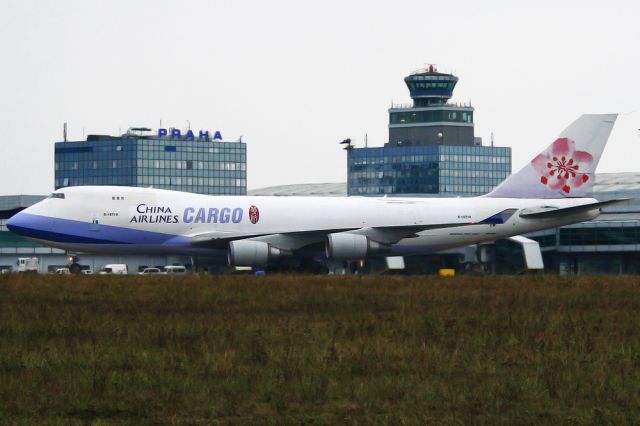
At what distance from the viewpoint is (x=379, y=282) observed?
4656 centimetres

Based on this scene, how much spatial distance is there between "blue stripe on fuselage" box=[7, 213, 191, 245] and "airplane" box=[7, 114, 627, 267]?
0.05 metres

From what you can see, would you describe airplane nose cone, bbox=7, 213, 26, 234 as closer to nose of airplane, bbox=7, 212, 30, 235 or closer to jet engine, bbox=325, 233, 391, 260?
nose of airplane, bbox=7, 212, 30, 235

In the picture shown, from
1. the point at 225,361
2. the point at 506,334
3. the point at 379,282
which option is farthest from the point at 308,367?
the point at 379,282

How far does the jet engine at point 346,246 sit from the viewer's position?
61.5 metres

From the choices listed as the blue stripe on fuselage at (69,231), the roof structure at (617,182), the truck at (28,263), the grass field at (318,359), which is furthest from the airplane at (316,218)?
the roof structure at (617,182)

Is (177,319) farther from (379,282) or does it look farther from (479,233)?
(479,233)

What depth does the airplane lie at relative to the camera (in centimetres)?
6034

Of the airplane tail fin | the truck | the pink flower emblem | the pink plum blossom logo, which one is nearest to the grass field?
the pink plum blossom logo

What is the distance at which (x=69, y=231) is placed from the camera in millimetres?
60031

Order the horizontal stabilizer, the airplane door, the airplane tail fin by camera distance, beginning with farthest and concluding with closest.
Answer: the airplane tail fin, the horizontal stabilizer, the airplane door

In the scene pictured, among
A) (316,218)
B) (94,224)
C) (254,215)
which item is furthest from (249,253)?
(94,224)

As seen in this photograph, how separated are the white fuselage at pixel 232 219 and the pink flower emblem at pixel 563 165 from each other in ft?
3.63

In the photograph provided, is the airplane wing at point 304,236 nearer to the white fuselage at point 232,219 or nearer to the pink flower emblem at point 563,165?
the white fuselage at point 232,219

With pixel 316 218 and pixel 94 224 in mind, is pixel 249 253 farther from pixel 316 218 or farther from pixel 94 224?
pixel 94 224
